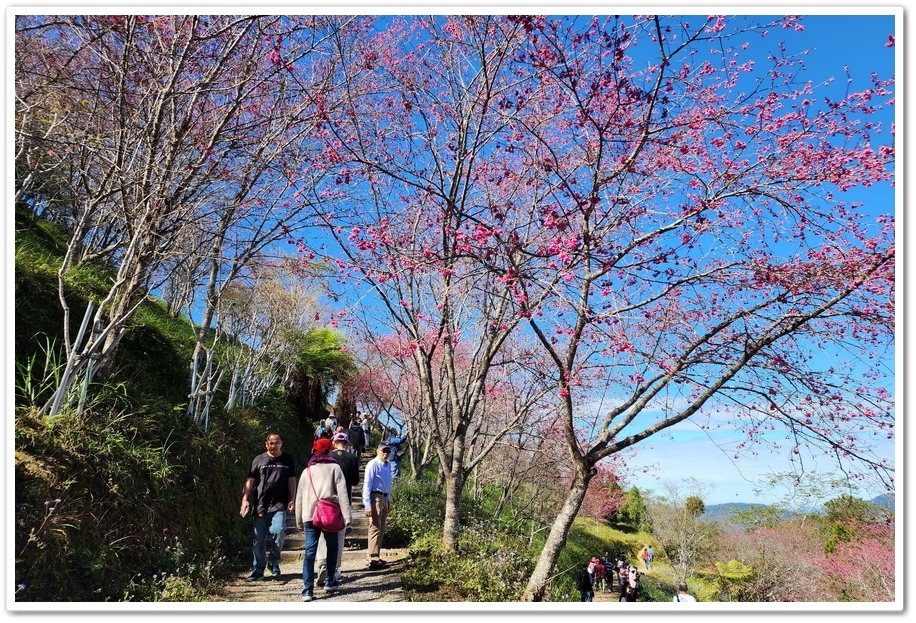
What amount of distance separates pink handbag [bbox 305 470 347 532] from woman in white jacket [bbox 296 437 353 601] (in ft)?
0.10

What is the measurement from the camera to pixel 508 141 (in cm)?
617

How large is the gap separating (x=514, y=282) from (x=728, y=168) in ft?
7.05

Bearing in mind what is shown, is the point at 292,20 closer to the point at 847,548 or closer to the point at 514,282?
the point at 514,282

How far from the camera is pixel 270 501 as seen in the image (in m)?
4.79

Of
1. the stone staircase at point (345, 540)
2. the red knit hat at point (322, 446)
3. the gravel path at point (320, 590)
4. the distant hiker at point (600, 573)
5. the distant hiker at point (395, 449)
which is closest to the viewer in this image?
the gravel path at point (320, 590)

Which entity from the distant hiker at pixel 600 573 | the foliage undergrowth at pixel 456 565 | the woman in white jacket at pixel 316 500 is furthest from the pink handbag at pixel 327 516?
the distant hiker at pixel 600 573

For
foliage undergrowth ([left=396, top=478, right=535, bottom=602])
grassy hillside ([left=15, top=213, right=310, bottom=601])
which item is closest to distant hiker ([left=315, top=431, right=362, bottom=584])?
foliage undergrowth ([left=396, top=478, right=535, bottom=602])

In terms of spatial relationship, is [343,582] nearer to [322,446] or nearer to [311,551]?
[311,551]

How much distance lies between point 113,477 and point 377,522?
8.59 ft

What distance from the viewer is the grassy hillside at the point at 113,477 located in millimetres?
3424

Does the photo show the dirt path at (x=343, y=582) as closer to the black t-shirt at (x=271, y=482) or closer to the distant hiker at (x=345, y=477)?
the distant hiker at (x=345, y=477)

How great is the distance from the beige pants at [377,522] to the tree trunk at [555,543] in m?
1.71
